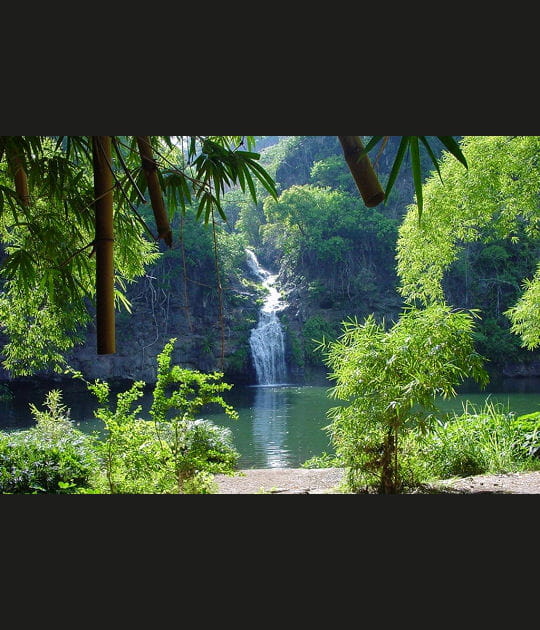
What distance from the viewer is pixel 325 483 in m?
3.22

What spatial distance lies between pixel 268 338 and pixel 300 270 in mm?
632

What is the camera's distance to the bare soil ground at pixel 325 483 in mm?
2877

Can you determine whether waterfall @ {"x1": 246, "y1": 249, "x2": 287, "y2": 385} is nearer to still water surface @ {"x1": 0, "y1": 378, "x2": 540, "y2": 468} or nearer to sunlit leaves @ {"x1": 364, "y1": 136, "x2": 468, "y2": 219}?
still water surface @ {"x1": 0, "y1": 378, "x2": 540, "y2": 468}

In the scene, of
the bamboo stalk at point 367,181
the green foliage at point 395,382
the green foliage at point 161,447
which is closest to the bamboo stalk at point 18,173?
the green foliage at point 161,447

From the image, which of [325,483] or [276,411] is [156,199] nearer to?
[325,483]

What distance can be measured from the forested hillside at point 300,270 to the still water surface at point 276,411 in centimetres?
20

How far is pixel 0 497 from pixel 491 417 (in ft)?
9.42

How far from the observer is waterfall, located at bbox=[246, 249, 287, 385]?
Answer: 4625 mm

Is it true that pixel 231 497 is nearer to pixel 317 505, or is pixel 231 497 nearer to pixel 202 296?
pixel 317 505

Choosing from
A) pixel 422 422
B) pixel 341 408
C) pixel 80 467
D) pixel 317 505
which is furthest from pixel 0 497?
pixel 422 422

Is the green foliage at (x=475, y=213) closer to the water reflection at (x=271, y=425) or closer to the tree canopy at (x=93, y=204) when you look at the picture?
the water reflection at (x=271, y=425)

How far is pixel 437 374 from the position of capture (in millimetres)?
2816

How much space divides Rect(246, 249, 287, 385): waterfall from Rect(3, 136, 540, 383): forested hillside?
0.07 m

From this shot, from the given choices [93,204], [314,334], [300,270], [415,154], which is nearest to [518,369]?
[314,334]
